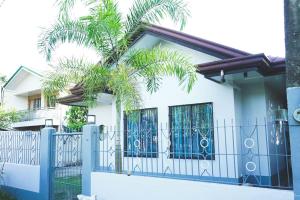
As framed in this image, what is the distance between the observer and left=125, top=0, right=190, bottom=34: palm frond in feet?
25.2

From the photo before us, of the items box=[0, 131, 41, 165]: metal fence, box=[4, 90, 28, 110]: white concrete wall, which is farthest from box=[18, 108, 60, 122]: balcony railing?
box=[0, 131, 41, 165]: metal fence

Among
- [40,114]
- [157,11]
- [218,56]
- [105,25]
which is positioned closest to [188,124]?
[218,56]

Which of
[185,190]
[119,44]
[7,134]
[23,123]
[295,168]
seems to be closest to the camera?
[295,168]

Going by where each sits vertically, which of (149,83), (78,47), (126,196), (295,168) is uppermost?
(78,47)

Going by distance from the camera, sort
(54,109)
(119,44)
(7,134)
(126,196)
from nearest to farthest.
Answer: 1. (126,196)
2. (119,44)
3. (7,134)
4. (54,109)

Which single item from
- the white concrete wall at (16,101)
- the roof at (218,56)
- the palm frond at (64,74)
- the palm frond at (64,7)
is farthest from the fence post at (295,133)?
the white concrete wall at (16,101)

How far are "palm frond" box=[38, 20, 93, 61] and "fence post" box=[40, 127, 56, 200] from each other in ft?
7.24

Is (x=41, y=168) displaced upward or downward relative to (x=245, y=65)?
downward

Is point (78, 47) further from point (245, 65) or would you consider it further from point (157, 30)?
point (245, 65)

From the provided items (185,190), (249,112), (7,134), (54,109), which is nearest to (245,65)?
(249,112)

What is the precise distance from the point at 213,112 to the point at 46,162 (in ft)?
15.7

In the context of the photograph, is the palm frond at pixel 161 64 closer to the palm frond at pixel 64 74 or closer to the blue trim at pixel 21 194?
the palm frond at pixel 64 74

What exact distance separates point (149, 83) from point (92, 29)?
6.82 feet

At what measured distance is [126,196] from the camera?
5.82 metres
